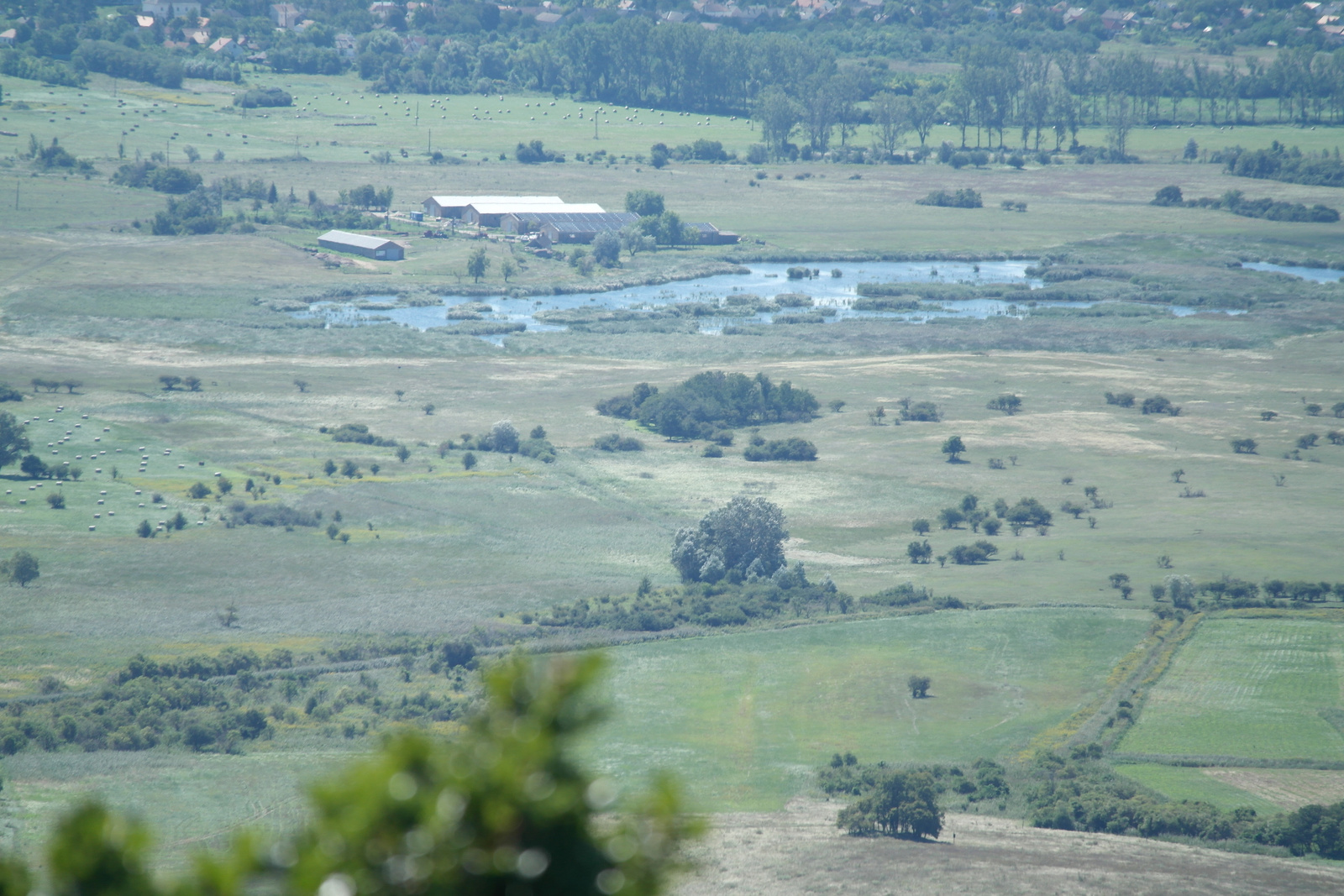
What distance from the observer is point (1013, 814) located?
1738 inches

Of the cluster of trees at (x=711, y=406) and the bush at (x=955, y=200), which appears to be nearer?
the cluster of trees at (x=711, y=406)

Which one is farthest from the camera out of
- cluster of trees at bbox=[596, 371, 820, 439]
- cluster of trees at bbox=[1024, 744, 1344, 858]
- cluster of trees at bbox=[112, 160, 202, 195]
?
cluster of trees at bbox=[112, 160, 202, 195]

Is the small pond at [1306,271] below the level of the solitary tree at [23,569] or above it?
above

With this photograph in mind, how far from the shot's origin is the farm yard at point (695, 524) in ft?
150

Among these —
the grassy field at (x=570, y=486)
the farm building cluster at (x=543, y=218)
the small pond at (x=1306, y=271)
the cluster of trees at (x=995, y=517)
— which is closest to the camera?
the grassy field at (x=570, y=486)

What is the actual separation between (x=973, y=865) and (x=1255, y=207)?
154 meters

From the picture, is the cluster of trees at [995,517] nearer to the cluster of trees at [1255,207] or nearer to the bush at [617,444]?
the bush at [617,444]

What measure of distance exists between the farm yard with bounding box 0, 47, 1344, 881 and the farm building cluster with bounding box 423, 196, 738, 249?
538 cm

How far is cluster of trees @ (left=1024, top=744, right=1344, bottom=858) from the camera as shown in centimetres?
4162

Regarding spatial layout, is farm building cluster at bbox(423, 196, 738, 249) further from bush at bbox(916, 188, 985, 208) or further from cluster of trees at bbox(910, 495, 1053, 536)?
cluster of trees at bbox(910, 495, 1053, 536)

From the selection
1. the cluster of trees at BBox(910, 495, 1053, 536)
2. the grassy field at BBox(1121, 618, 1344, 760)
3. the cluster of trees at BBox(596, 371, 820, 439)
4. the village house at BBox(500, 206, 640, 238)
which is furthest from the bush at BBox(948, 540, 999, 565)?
the village house at BBox(500, 206, 640, 238)

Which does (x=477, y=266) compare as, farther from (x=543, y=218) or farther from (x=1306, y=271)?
(x=1306, y=271)

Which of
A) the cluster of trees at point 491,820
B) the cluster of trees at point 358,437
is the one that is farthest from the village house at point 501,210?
the cluster of trees at point 491,820

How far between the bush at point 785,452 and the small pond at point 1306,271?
261 ft
